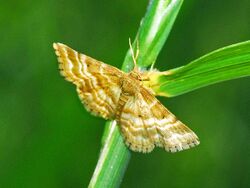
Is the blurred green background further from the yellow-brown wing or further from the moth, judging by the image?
the yellow-brown wing

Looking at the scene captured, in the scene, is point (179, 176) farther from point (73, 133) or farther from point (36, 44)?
point (36, 44)

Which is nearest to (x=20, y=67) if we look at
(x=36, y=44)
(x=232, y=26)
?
(x=36, y=44)

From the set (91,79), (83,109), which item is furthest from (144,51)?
(83,109)

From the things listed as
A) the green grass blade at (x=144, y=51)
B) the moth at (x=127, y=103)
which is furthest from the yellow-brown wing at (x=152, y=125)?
the green grass blade at (x=144, y=51)

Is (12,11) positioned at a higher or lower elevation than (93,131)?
higher

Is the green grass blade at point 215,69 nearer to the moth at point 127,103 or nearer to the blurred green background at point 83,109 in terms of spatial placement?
the moth at point 127,103

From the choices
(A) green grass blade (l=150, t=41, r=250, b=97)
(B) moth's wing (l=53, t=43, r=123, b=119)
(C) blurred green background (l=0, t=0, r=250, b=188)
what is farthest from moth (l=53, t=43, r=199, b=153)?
(C) blurred green background (l=0, t=0, r=250, b=188)
